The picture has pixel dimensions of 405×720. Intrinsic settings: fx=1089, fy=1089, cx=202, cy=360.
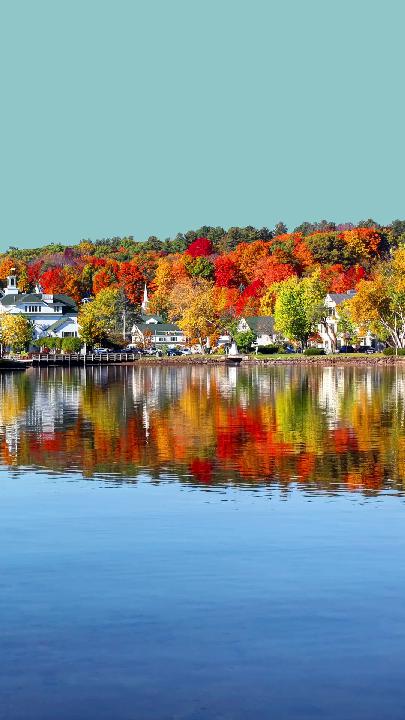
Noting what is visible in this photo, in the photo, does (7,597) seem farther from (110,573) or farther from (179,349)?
(179,349)

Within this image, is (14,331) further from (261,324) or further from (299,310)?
Answer: (299,310)

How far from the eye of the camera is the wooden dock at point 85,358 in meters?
150

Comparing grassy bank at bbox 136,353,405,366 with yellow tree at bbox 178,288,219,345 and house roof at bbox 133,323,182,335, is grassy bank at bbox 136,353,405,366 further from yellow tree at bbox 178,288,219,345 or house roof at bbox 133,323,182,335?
house roof at bbox 133,323,182,335

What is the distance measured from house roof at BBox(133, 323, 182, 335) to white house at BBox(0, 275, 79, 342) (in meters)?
11.3

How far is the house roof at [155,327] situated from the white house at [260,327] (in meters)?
17.2

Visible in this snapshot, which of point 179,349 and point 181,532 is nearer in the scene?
point 181,532

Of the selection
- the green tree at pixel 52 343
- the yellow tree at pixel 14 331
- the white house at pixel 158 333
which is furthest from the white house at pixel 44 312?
the yellow tree at pixel 14 331

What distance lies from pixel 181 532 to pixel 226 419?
27.9 m

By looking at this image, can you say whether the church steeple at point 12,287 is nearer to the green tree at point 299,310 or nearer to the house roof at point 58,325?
the house roof at point 58,325

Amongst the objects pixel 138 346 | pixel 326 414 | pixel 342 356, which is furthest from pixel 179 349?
pixel 326 414

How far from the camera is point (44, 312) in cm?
18350

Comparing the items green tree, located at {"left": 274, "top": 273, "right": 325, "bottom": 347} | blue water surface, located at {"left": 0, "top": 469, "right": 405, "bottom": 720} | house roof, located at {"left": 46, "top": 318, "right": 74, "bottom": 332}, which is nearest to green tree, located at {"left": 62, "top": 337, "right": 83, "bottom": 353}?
house roof, located at {"left": 46, "top": 318, "right": 74, "bottom": 332}

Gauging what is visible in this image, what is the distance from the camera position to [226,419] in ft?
157

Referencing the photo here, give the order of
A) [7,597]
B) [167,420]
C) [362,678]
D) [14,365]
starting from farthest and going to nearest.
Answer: [14,365], [167,420], [7,597], [362,678]
